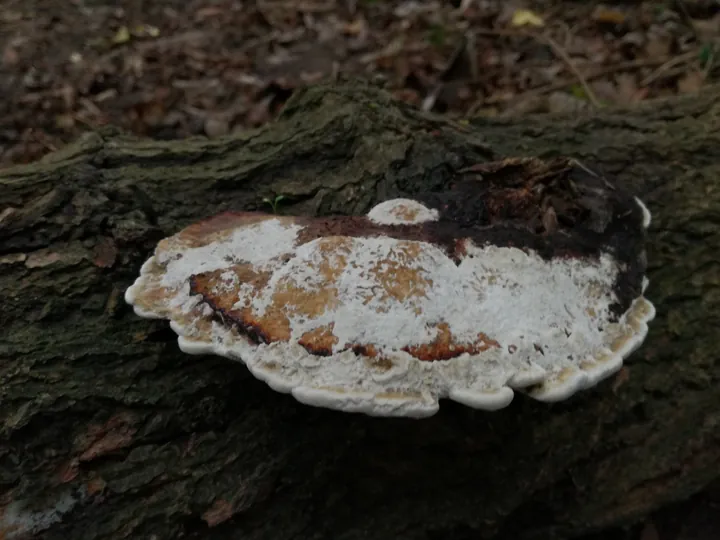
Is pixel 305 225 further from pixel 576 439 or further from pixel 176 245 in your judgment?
pixel 576 439

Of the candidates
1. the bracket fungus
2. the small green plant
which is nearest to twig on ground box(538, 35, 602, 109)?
the bracket fungus

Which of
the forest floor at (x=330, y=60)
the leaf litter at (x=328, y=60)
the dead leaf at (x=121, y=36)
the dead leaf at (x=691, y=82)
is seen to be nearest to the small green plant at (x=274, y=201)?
the forest floor at (x=330, y=60)

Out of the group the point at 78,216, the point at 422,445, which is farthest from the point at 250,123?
the point at 422,445

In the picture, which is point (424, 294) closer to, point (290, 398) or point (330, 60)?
point (290, 398)

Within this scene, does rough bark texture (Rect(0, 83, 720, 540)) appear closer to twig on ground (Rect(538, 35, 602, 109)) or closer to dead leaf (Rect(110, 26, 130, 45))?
twig on ground (Rect(538, 35, 602, 109))

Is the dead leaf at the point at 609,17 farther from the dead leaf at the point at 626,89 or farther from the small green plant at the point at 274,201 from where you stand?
the small green plant at the point at 274,201

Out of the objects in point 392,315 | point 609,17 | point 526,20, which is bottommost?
point 526,20

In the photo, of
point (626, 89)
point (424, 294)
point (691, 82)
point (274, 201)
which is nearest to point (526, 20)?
point (626, 89)
